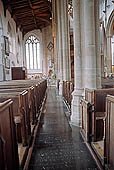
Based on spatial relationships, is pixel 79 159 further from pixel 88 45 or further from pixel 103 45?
pixel 103 45

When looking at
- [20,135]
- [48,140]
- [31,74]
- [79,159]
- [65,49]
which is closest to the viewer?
[79,159]

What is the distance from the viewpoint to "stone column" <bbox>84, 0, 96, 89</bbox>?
3539 millimetres

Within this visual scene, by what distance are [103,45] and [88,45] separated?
1357 cm

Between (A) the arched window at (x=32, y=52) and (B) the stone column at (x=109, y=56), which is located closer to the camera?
(B) the stone column at (x=109, y=56)

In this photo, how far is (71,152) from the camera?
2.49 meters

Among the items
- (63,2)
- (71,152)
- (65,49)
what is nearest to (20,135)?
(71,152)

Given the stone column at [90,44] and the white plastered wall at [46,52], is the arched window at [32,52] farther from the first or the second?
the stone column at [90,44]

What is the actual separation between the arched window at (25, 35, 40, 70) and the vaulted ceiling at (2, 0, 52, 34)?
6.04ft

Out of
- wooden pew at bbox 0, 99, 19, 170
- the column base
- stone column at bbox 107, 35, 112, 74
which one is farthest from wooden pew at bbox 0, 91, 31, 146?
stone column at bbox 107, 35, 112, 74

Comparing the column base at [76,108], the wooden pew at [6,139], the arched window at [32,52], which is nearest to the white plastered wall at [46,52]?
the arched window at [32,52]

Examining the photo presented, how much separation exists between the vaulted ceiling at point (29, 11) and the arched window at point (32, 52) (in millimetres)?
1841

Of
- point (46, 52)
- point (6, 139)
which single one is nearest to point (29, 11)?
point (46, 52)

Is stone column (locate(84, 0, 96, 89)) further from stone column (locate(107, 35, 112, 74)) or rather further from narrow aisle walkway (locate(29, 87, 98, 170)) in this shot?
stone column (locate(107, 35, 112, 74))

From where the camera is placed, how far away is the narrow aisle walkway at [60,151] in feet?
7.05
